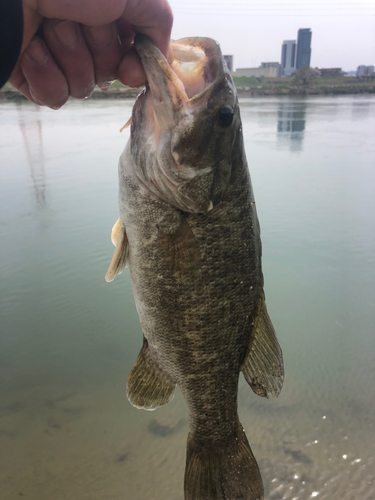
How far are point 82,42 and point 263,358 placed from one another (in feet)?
4.38

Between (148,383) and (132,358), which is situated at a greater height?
(148,383)

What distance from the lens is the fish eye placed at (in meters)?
1.29

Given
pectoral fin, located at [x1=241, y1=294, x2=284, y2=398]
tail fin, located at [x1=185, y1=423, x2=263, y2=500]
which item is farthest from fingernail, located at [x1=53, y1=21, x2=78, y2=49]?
tail fin, located at [x1=185, y1=423, x2=263, y2=500]

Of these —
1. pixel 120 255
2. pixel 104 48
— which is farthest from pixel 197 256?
pixel 104 48

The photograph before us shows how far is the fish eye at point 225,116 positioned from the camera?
129 cm

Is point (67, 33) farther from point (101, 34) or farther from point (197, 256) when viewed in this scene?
point (197, 256)

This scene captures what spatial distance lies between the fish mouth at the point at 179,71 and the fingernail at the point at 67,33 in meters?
0.19

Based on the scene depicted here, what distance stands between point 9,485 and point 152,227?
65.6 inches

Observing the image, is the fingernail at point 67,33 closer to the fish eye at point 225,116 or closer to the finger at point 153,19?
the finger at point 153,19

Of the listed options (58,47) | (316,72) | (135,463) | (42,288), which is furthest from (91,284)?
(316,72)

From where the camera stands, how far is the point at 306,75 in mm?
→ 49938

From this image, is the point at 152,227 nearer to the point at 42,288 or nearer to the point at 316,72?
the point at 42,288

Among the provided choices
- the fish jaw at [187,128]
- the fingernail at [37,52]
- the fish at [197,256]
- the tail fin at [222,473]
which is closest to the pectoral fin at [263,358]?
the fish at [197,256]

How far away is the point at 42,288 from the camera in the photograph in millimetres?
3643
